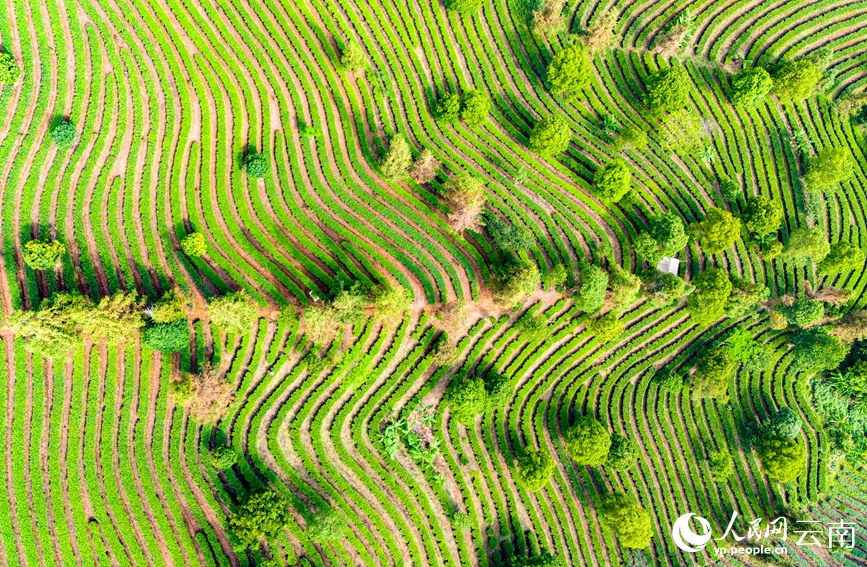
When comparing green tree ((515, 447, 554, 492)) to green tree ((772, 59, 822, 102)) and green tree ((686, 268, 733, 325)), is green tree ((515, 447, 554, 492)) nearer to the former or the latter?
green tree ((686, 268, 733, 325))

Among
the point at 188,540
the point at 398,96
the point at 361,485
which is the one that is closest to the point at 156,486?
the point at 188,540

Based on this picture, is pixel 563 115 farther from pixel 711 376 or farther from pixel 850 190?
pixel 850 190

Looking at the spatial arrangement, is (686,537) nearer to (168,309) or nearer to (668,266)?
(668,266)

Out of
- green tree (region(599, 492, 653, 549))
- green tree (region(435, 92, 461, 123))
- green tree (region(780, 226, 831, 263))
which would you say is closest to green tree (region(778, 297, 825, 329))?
green tree (region(780, 226, 831, 263))

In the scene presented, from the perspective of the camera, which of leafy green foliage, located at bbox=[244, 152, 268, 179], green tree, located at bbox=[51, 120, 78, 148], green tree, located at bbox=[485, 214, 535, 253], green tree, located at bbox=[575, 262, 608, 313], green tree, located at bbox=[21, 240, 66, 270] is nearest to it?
green tree, located at bbox=[21, 240, 66, 270]

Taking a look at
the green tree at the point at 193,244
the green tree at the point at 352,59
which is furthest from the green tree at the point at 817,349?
the green tree at the point at 193,244

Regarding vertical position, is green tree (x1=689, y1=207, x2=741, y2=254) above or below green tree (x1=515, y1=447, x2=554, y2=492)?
above
